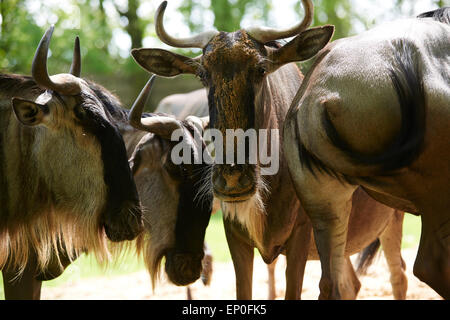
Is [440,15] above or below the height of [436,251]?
above

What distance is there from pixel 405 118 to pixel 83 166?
2.34 m

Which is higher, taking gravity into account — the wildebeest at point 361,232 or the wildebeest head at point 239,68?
the wildebeest head at point 239,68

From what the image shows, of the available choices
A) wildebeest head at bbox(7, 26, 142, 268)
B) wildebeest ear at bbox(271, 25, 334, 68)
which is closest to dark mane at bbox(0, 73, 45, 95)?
wildebeest head at bbox(7, 26, 142, 268)

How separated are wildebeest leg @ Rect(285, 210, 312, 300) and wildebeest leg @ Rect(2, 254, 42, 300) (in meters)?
2.30

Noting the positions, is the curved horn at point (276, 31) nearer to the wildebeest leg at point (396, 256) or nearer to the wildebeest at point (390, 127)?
the wildebeest at point (390, 127)

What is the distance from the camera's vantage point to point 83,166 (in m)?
4.20

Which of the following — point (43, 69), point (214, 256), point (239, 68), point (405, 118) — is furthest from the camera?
point (214, 256)

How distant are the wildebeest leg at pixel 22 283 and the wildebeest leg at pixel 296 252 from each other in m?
2.30

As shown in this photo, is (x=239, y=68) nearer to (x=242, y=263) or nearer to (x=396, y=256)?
(x=242, y=263)

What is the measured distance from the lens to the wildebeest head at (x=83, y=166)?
415 centimetres

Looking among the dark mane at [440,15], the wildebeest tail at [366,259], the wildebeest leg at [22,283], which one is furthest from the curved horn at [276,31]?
the wildebeest tail at [366,259]

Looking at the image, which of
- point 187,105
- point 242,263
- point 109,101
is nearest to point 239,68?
point 109,101
